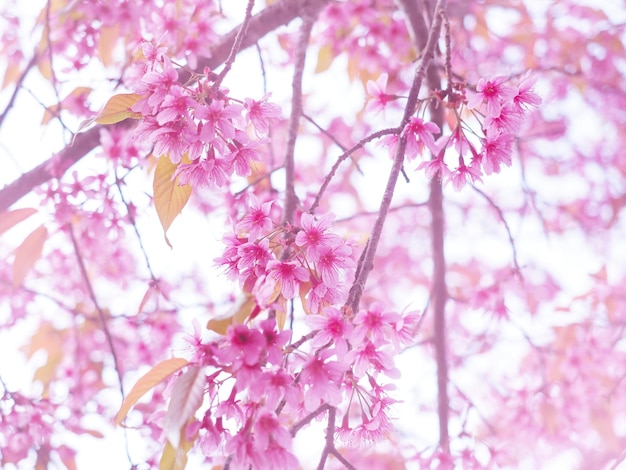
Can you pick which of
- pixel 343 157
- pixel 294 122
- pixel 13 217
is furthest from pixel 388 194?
pixel 13 217

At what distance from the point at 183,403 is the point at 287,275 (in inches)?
10.3

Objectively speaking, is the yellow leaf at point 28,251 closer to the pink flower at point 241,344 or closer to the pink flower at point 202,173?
the pink flower at point 202,173

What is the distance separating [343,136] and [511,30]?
1226 mm

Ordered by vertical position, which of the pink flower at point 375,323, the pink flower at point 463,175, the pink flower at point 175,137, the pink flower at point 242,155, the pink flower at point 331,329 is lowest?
the pink flower at point 331,329

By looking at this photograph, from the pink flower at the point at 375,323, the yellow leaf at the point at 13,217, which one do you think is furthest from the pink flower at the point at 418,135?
the yellow leaf at the point at 13,217

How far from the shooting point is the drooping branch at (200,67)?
138 centimetres

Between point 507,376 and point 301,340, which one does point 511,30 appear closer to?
point 507,376

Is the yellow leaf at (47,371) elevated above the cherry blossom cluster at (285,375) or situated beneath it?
elevated above

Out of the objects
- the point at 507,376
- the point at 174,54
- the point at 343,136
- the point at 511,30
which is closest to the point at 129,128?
the point at 174,54

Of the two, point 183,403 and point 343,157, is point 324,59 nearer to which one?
point 343,157

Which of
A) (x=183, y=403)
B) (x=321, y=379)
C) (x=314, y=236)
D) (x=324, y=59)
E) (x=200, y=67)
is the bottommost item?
(x=183, y=403)

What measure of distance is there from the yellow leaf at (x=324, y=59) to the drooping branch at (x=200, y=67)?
2.48ft

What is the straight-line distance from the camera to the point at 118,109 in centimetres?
92

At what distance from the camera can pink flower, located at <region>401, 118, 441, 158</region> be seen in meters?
0.97
